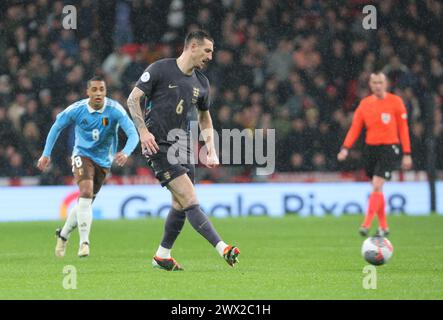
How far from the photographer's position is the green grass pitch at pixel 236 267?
25.1 feet

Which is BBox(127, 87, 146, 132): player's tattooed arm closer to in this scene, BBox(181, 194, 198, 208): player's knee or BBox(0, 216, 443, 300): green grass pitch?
BBox(181, 194, 198, 208): player's knee


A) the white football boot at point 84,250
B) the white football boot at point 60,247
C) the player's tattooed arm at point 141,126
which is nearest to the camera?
the player's tattooed arm at point 141,126

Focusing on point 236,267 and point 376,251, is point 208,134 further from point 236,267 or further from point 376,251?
point 376,251

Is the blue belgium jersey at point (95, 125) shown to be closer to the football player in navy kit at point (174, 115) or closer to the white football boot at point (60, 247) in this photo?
the white football boot at point (60, 247)

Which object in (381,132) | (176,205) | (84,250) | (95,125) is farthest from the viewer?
(381,132)

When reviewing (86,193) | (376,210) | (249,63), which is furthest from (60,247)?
(249,63)

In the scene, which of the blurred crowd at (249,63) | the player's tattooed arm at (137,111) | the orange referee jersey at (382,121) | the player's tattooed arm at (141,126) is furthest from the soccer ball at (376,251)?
the blurred crowd at (249,63)

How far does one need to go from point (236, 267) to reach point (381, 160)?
4601 millimetres

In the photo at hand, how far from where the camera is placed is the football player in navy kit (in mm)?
8984

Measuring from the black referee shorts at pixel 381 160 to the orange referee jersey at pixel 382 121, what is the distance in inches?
2.9

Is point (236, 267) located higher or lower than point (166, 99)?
lower

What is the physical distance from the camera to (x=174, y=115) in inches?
361

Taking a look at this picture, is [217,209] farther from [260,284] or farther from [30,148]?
[260,284]

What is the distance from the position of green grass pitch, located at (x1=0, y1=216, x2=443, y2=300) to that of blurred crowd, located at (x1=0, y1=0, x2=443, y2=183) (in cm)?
263
